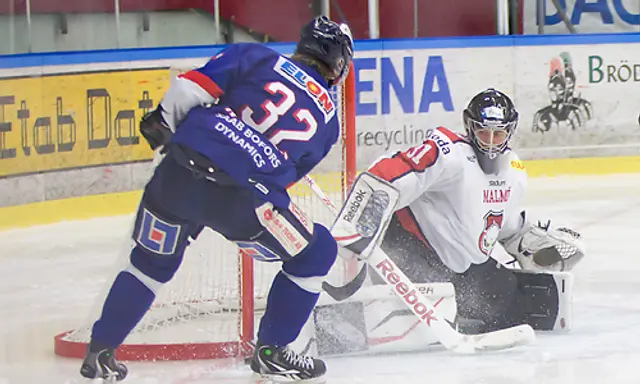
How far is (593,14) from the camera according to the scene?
9.32 meters

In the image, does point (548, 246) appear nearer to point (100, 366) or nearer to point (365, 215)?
point (365, 215)

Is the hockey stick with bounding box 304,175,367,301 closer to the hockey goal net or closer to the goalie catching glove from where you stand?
the hockey goal net

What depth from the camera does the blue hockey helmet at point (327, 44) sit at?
3092mm

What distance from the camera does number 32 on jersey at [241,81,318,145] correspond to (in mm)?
2973

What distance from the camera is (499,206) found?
12.8ft

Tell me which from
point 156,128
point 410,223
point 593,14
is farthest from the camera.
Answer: point 593,14

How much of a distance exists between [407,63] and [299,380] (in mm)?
4850

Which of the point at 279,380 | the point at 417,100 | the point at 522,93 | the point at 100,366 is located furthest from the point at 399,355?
the point at 522,93

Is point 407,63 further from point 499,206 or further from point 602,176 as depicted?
point 499,206

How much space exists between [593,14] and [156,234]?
6864 millimetres

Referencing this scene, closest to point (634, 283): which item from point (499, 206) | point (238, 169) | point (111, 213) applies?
point (499, 206)

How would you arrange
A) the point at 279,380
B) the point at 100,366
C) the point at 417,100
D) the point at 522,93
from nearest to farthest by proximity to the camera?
the point at 100,366
the point at 279,380
the point at 417,100
the point at 522,93

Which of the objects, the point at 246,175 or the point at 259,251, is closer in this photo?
the point at 246,175

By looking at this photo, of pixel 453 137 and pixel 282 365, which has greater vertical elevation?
pixel 453 137
